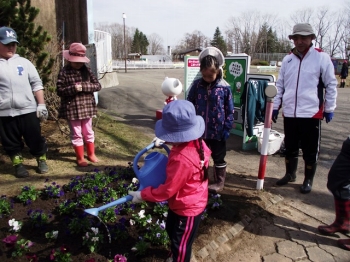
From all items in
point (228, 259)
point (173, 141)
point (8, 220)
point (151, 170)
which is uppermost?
point (173, 141)

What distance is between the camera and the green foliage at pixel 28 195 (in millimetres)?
3008

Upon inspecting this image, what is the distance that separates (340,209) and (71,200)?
265cm

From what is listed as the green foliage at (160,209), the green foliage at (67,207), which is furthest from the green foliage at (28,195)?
the green foliage at (160,209)

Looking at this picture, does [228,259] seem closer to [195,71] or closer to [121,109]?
[195,71]

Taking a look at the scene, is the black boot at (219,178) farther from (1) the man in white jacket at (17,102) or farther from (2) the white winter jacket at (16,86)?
(2) the white winter jacket at (16,86)

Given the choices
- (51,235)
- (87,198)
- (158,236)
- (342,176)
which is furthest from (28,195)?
(342,176)

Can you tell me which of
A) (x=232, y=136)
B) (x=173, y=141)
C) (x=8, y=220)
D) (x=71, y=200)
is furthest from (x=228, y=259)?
(x=232, y=136)

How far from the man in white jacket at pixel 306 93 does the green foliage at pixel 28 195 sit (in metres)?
3.02

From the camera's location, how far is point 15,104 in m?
3.43

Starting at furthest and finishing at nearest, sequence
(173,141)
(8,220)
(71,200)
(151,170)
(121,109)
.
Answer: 1. (121,109)
2. (71,200)
3. (8,220)
4. (151,170)
5. (173,141)

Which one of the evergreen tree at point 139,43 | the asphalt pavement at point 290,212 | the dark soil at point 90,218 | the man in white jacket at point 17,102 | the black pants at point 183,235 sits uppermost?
the evergreen tree at point 139,43

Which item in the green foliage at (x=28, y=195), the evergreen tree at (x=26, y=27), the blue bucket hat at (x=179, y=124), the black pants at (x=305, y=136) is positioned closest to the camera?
the blue bucket hat at (x=179, y=124)

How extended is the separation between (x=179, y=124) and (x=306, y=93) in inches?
84.7

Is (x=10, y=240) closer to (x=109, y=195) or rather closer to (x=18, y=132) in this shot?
(x=109, y=195)
